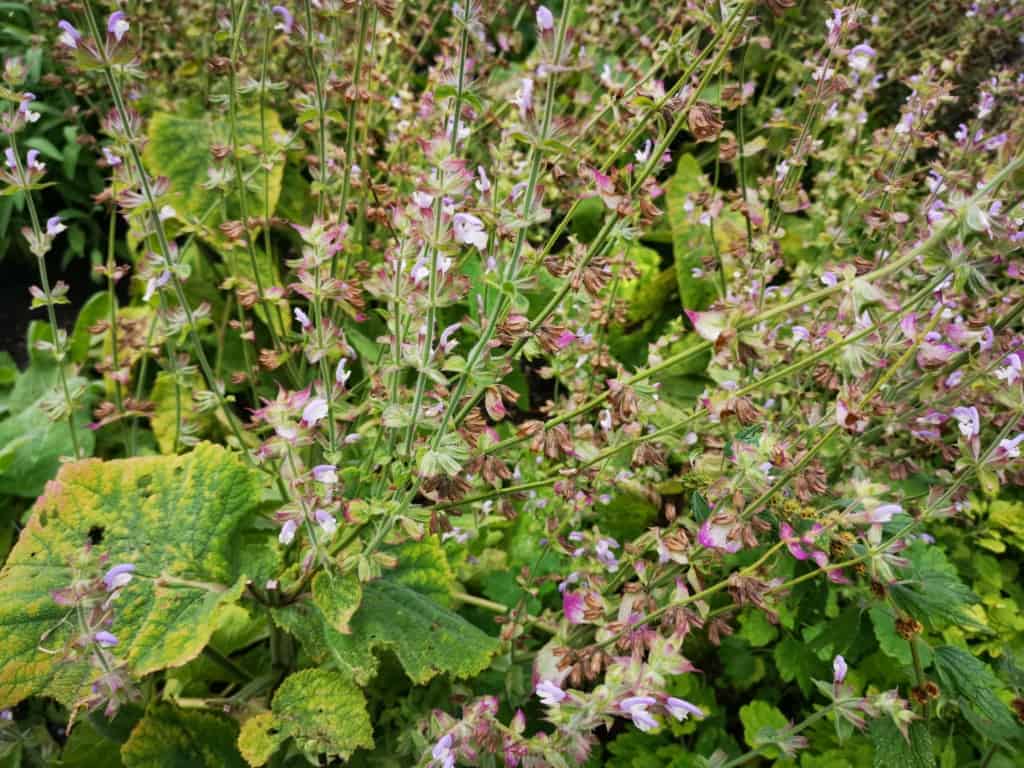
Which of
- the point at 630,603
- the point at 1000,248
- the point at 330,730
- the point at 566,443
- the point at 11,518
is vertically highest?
the point at 1000,248

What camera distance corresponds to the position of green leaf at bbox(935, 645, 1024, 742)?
1.39 meters

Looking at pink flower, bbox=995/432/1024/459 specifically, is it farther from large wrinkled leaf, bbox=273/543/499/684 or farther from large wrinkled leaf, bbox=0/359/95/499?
large wrinkled leaf, bbox=0/359/95/499

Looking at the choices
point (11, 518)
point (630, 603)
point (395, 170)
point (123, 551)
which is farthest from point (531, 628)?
point (11, 518)

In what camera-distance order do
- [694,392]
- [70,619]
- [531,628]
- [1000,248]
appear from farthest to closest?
[694,392], [531,628], [70,619], [1000,248]

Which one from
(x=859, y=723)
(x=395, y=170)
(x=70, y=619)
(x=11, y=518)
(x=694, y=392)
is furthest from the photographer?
(x=694, y=392)

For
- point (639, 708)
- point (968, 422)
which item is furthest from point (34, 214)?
point (968, 422)

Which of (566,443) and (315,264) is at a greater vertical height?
(315,264)

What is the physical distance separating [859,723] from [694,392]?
4.97 feet

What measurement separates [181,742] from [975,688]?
160cm

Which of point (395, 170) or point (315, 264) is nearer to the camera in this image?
point (315, 264)

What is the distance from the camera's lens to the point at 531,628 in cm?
189

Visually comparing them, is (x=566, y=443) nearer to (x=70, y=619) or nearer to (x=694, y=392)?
(x=70, y=619)

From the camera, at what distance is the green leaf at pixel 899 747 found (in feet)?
4.42

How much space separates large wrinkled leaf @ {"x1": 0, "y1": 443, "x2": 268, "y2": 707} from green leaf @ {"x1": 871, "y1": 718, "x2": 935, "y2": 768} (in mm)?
1254
